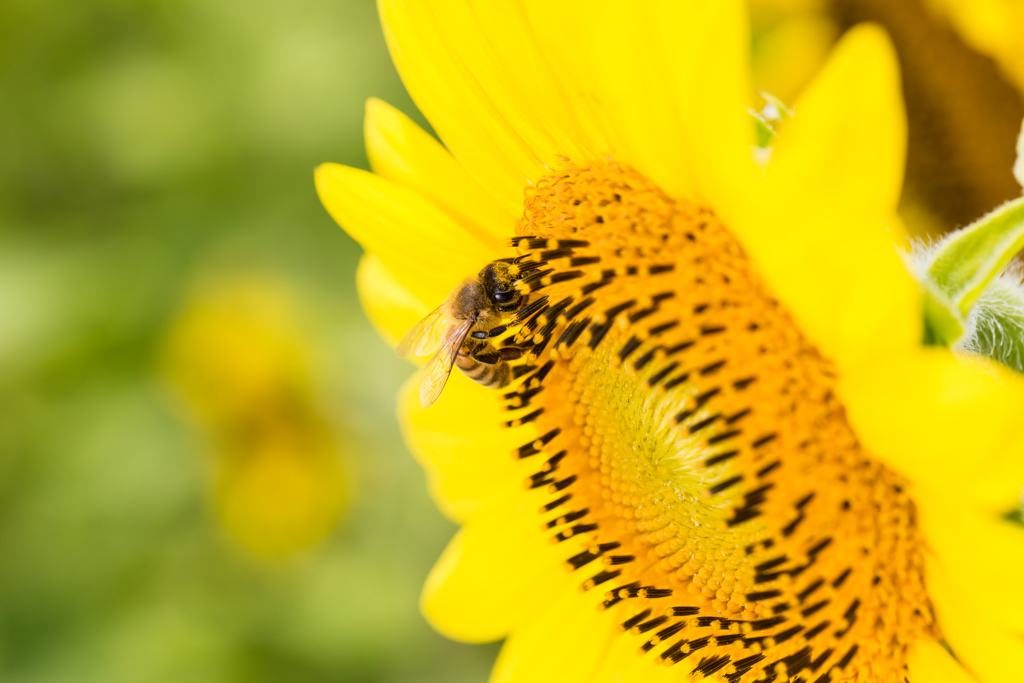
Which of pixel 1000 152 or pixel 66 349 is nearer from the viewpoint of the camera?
pixel 1000 152

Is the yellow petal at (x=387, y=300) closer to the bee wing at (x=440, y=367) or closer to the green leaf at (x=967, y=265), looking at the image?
the bee wing at (x=440, y=367)

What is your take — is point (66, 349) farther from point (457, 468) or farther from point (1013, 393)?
point (1013, 393)

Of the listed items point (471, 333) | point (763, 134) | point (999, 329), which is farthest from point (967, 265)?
point (471, 333)

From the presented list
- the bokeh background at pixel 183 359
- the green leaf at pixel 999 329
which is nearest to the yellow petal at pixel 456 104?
the green leaf at pixel 999 329

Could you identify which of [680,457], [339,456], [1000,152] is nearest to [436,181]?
[680,457]

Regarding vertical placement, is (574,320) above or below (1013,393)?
below

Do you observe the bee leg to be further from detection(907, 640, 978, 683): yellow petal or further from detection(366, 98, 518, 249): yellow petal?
detection(907, 640, 978, 683): yellow petal

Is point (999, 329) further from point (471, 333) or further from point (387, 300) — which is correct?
point (387, 300)
